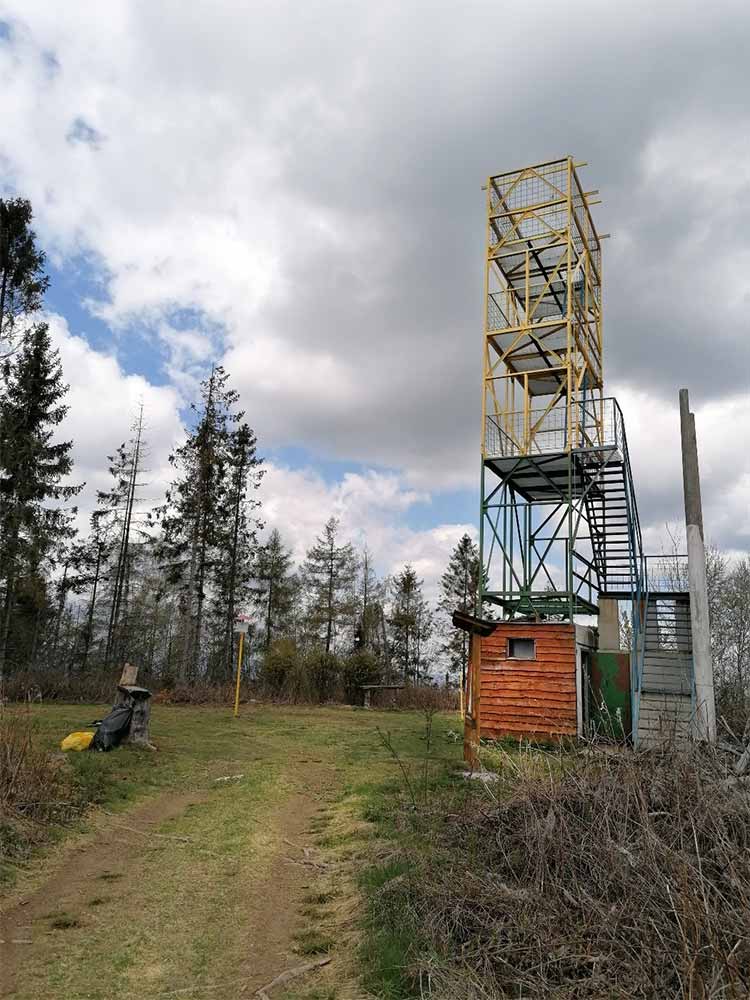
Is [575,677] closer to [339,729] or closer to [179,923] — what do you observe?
[339,729]

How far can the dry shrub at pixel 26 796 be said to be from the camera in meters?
6.48

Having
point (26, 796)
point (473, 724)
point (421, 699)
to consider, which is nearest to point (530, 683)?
point (473, 724)

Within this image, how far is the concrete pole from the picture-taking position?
10.1 m

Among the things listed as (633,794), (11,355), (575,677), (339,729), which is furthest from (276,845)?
(11,355)

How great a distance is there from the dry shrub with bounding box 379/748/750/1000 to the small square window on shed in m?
9.05

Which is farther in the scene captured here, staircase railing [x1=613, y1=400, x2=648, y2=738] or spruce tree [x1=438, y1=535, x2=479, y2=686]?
spruce tree [x1=438, y1=535, x2=479, y2=686]

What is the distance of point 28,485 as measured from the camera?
25281mm

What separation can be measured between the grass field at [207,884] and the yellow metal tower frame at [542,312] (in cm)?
811

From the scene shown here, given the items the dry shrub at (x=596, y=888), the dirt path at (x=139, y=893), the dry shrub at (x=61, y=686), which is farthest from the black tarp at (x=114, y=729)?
the dry shrub at (x=61, y=686)

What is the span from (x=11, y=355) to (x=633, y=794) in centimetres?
2403

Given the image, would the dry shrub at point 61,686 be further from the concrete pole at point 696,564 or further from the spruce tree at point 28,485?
the concrete pole at point 696,564

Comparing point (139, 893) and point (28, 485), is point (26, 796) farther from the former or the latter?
point (28, 485)

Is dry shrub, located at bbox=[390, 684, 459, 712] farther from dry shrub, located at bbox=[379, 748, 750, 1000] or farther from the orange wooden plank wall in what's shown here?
dry shrub, located at bbox=[379, 748, 750, 1000]

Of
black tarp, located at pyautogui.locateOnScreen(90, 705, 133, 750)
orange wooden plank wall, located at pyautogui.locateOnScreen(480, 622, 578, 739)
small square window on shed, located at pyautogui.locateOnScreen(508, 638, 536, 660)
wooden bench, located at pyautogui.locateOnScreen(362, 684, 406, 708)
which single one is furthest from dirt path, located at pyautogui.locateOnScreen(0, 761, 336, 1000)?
wooden bench, located at pyautogui.locateOnScreen(362, 684, 406, 708)
